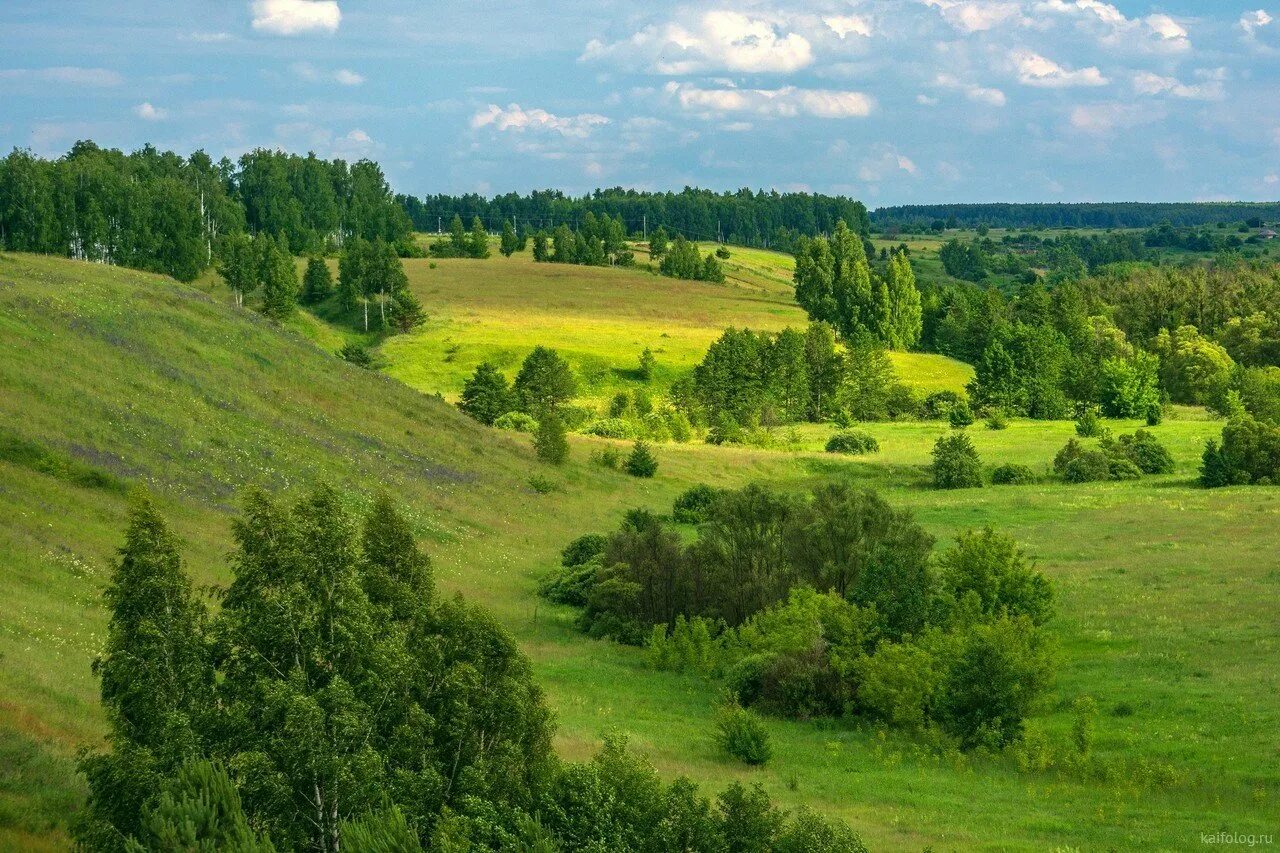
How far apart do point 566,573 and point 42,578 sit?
21.2 meters

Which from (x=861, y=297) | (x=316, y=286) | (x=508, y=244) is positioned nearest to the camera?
(x=316, y=286)

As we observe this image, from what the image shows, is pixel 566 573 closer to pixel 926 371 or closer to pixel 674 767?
pixel 674 767

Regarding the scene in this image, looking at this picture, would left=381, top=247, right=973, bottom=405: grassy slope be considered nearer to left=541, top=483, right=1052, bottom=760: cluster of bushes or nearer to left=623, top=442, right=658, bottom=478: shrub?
left=623, top=442, right=658, bottom=478: shrub

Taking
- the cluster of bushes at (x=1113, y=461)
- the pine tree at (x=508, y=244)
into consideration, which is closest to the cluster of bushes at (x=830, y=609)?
the cluster of bushes at (x=1113, y=461)

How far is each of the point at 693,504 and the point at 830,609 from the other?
30.3 meters

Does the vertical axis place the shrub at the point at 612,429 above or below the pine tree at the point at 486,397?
below

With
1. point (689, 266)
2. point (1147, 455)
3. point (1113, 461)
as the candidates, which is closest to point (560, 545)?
point (1113, 461)

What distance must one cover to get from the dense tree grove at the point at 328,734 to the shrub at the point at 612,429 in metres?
74.8

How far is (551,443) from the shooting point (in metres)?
75.8

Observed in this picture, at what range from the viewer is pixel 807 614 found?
39.5 metres

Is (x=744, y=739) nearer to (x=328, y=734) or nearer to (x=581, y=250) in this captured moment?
(x=328, y=734)

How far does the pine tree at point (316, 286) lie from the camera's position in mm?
136750

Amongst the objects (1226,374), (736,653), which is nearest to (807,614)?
(736,653)

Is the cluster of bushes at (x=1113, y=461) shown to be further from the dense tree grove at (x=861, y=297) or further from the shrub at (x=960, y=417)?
the dense tree grove at (x=861, y=297)
